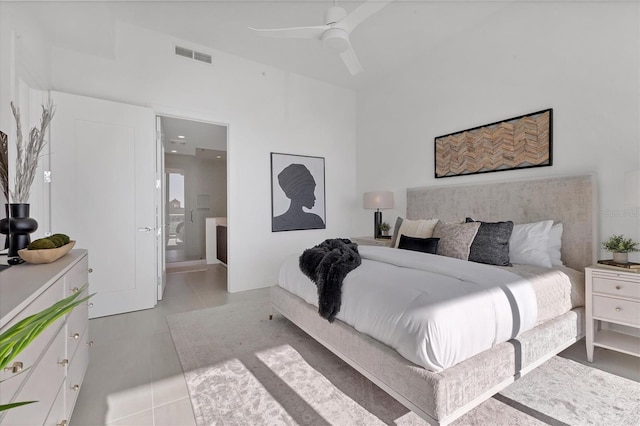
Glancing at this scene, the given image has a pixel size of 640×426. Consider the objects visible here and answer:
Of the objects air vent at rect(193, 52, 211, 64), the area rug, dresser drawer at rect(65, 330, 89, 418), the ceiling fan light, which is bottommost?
the area rug

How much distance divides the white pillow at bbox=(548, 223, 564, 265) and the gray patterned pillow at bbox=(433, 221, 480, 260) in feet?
2.04

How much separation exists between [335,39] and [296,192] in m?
2.61

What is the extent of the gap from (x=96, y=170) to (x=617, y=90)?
196 inches

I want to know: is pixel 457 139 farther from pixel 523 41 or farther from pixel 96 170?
pixel 96 170

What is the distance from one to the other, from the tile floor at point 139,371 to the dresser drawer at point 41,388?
1.69ft

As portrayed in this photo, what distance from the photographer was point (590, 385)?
1.89 m

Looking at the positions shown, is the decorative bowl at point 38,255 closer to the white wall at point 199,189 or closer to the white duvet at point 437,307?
the white duvet at point 437,307

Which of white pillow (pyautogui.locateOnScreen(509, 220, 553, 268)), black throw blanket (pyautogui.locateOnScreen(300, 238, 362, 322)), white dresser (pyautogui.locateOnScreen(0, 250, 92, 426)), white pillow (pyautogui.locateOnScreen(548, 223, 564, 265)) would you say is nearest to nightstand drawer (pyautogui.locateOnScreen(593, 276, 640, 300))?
white pillow (pyautogui.locateOnScreen(509, 220, 553, 268))

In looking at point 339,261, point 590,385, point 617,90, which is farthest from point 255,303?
point 617,90

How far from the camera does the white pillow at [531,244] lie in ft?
8.43

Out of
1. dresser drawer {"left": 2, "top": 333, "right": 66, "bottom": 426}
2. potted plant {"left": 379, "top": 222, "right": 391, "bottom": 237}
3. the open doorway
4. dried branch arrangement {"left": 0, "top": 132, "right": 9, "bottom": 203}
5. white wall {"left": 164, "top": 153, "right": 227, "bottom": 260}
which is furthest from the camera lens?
white wall {"left": 164, "top": 153, "right": 227, "bottom": 260}

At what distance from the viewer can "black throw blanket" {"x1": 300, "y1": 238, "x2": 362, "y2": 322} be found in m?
2.05

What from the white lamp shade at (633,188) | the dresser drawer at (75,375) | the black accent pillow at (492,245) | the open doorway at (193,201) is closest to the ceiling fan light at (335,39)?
the black accent pillow at (492,245)

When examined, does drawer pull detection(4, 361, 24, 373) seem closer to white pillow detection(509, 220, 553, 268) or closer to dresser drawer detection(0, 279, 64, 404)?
dresser drawer detection(0, 279, 64, 404)
